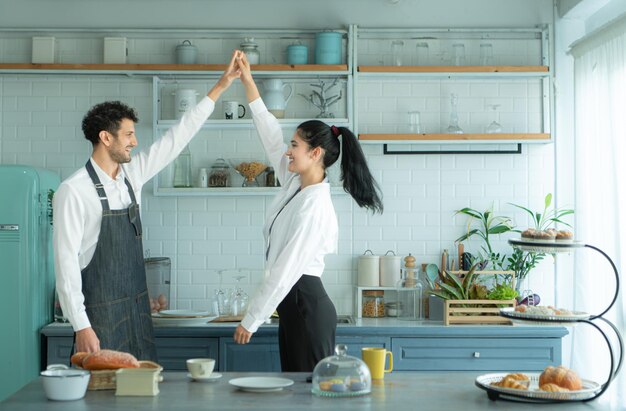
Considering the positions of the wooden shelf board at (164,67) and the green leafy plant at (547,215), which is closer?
the wooden shelf board at (164,67)

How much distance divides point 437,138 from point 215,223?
162 centimetres

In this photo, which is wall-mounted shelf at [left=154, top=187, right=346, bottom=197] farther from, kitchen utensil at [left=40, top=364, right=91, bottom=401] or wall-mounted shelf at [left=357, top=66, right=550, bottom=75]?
kitchen utensil at [left=40, top=364, right=91, bottom=401]

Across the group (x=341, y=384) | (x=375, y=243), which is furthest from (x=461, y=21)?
(x=341, y=384)

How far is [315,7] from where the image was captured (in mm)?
5887

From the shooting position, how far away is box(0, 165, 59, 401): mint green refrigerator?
5176 mm

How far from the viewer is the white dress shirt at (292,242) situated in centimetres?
394

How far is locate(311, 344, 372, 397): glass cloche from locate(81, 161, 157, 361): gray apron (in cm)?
144

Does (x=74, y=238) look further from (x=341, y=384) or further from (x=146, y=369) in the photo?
(x=341, y=384)

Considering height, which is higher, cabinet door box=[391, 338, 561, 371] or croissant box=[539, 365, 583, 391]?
croissant box=[539, 365, 583, 391]

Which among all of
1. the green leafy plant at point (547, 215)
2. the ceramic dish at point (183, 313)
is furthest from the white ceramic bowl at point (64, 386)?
the green leafy plant at point (547, 215)

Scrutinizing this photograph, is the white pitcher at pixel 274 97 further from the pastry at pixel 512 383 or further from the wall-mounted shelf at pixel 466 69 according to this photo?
the pastry at pixel 512 383

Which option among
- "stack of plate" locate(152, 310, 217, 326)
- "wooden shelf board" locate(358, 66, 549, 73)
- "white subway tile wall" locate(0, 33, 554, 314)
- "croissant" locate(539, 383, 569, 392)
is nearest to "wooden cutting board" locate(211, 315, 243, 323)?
"stack of plate" locate(152, 310, 217, 326)

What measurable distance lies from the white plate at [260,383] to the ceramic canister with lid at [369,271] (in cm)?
244

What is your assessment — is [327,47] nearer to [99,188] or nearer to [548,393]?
[99,188]
